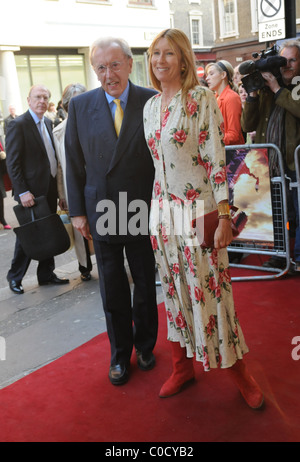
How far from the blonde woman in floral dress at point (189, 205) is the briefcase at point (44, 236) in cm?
199

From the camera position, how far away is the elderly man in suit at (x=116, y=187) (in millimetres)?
2857

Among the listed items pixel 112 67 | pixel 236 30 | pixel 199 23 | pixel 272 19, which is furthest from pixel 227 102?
pixel 199 23

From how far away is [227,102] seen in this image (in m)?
4.93

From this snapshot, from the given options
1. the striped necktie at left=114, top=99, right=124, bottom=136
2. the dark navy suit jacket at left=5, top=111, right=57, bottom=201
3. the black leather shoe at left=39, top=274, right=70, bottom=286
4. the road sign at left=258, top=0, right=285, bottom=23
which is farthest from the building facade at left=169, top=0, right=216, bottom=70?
the striped necktie at left=114, top=99, right=124, bottom=136

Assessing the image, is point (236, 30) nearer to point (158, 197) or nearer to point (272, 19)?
point (272, 19)

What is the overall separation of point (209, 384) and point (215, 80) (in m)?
3.17

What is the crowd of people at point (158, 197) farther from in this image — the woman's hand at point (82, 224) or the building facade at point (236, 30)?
the building facade at point (236, 30)

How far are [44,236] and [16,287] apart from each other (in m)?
0.75

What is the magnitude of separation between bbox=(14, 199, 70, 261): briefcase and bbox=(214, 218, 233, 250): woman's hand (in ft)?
7.68

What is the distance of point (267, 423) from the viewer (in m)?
2.50

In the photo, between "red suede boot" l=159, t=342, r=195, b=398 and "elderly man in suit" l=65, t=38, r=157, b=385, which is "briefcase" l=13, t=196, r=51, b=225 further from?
"red suede boot" l=159, t=342, r=195, b=398

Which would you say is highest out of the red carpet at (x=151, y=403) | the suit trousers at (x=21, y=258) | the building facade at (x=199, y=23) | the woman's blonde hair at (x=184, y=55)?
the building facade at (x=199, y=23)

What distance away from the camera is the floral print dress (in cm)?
246

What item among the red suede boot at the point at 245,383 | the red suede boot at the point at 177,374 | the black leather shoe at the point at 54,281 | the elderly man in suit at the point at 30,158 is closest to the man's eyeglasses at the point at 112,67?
the red suede boot at the point at 177,374
